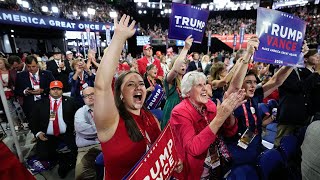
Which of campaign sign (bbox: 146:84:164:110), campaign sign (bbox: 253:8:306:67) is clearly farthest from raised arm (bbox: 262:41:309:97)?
campaign sign (bbox: 146:84:164:110)

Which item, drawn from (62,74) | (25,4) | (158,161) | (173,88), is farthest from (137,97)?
(25,4)

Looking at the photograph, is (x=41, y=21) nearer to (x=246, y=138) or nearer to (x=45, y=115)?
(x=45, y=115)

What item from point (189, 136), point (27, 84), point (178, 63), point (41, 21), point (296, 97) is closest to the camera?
Result: point (189, 136)

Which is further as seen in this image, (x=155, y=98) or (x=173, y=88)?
(x=155, y=98)

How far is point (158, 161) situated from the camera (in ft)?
4.49

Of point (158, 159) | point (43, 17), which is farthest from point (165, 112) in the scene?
point (43, 17)

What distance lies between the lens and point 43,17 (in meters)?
15.6

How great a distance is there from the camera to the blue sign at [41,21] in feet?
42.9

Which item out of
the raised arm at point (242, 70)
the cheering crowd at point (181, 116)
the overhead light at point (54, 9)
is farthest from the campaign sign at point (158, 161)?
the overhead light at point (54, 9)

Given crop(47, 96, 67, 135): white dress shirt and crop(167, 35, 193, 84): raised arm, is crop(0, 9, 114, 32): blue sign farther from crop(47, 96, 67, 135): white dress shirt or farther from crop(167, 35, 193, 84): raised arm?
crop(167, 35, 193, 84): raised arm

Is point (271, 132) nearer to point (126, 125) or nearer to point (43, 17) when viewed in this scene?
point (126, 125)

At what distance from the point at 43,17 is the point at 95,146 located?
15257 mm

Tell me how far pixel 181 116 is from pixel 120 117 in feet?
2.26

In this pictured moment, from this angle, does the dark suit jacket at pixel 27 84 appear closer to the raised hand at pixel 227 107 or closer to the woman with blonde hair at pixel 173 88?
the woman with blonde hair at pixel 173 88
